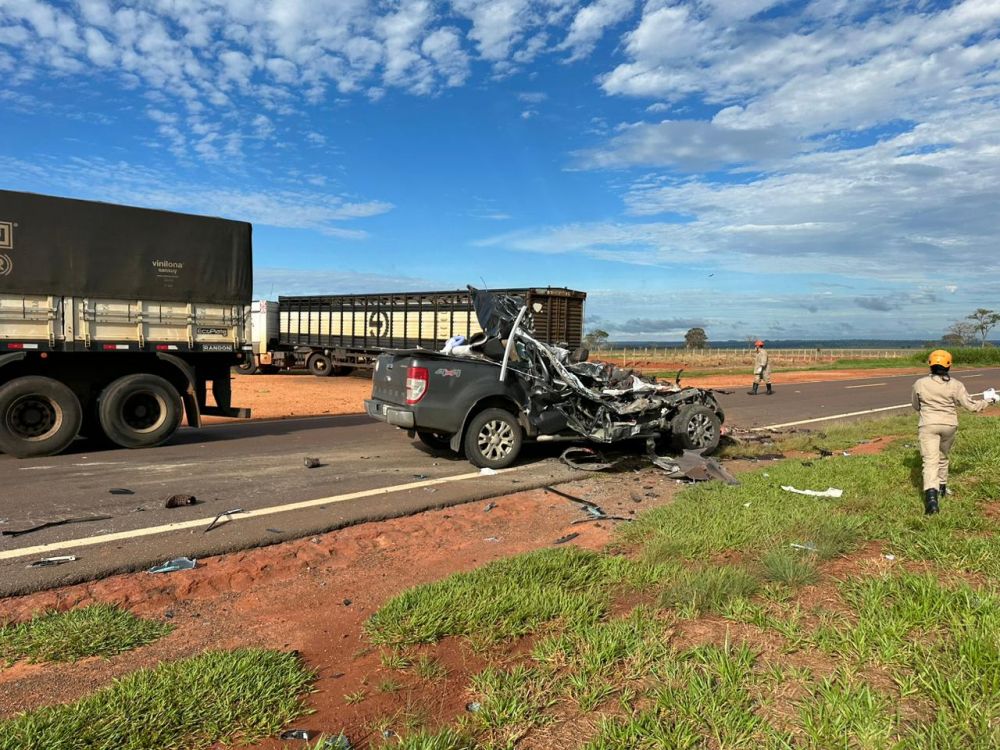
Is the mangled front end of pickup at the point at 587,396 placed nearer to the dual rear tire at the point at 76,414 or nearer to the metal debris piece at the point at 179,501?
the metal debris piece at the point at 179,501

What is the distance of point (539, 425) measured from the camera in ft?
27.9

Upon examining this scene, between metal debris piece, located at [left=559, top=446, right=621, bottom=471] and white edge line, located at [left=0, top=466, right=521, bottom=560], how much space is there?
5.43 feet

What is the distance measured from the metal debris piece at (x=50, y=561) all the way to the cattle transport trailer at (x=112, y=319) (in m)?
5.14

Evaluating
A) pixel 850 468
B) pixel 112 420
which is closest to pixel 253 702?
pixel 850 468

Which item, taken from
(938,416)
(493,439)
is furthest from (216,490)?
(938,416)

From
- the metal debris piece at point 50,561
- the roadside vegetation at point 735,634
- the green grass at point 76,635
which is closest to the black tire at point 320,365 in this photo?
the metal debris piece at point 50,561

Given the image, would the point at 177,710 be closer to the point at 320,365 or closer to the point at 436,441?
the point at 436,441

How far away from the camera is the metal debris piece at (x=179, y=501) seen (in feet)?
20.8

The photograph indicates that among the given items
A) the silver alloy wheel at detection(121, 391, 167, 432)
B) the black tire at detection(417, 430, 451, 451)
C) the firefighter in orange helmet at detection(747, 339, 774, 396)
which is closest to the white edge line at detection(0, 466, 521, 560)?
the black tire at detection(417, 430, 451, 451)

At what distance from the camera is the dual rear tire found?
351 inches

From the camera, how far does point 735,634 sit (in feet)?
11.2

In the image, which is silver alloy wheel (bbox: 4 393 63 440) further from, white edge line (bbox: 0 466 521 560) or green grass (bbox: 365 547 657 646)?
green grass (bbox: 365 547 657 646)

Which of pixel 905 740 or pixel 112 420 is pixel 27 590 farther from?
pixel 112 420

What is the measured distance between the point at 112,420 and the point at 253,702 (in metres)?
8.15
